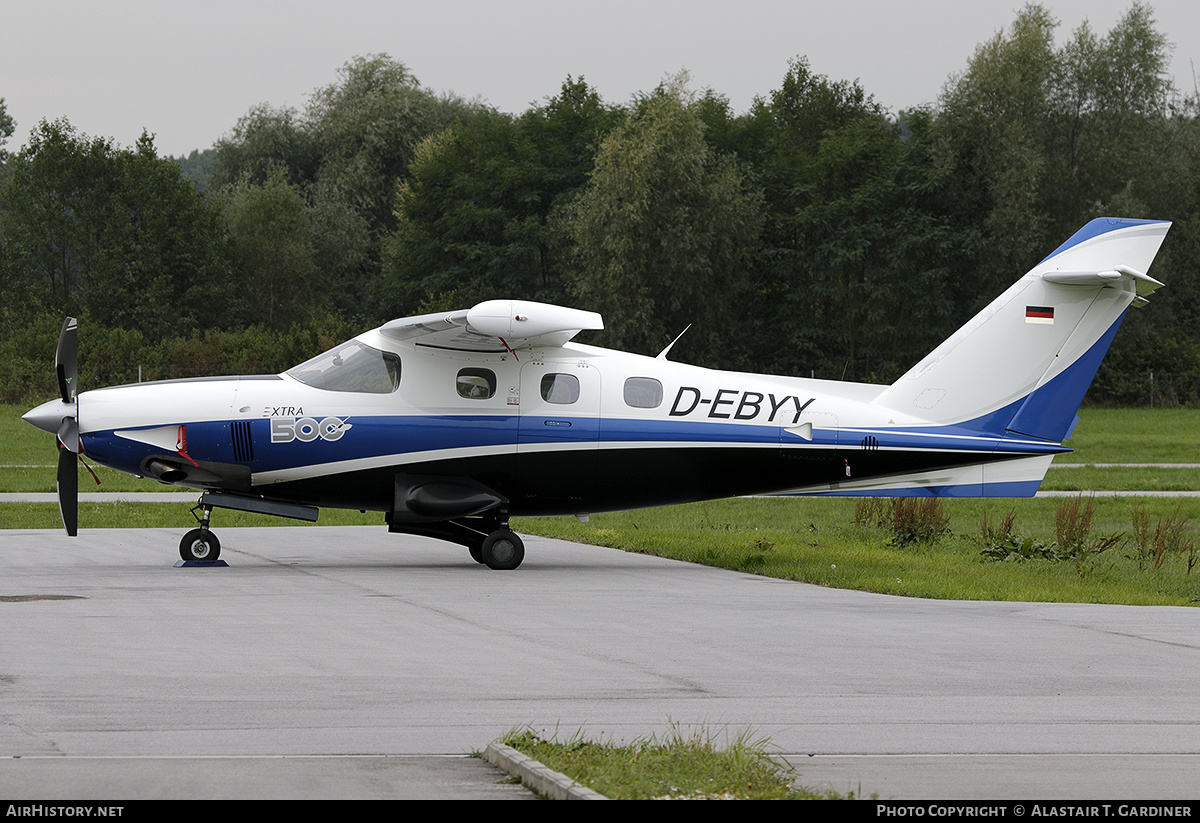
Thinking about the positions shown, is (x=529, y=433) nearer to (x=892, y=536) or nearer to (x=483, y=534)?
(x=483, y=534)

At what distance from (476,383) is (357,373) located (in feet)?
5.05

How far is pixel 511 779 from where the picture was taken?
251 inches

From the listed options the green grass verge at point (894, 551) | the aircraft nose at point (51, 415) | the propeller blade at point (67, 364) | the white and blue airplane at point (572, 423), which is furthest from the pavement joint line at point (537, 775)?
the propeller blade at point (67, 364)

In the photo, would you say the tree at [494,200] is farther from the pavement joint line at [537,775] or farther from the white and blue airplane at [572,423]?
the pavement joint line at [537,775]

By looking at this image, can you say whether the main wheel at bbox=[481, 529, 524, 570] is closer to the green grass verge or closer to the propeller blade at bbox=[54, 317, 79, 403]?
the green grass verge

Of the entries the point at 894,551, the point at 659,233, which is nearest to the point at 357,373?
the point at 894,551

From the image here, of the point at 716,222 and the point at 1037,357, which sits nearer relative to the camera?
the point at 1037,357

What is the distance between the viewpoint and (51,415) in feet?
53.6

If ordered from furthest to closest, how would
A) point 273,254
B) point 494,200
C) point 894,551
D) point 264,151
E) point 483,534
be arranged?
1. point 264,151
2. point 273,254
3. point 494,200
4. point 894,551
5. point 483,534

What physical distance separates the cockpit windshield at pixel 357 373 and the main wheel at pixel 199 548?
2.32 metres

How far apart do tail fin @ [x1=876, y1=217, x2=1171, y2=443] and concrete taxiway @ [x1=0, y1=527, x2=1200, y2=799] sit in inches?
142

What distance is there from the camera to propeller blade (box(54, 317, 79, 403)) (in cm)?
1658

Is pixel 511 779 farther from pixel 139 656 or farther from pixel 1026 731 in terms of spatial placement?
pixel 139 656

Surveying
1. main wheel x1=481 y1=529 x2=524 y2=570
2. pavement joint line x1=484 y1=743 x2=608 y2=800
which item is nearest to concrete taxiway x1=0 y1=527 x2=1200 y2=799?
pavement joint line x1=484 y1=743 x2=608 y2=800
